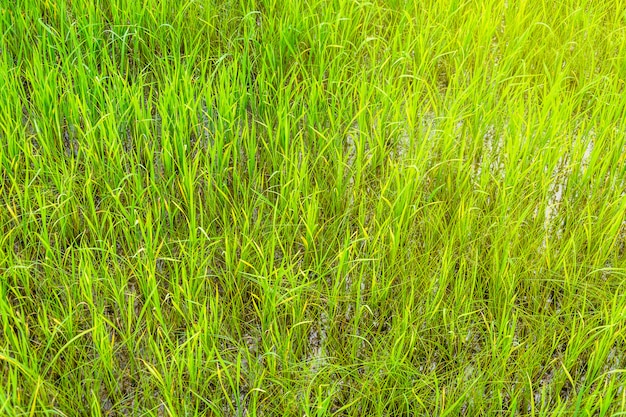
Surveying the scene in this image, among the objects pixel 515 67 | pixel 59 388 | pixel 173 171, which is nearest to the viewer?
pixel 59 388

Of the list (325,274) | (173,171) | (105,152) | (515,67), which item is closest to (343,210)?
(325,274)

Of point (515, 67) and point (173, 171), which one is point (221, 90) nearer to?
point (173, 171)

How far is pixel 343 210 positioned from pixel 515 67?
2.95 feet

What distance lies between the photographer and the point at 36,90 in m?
1.77

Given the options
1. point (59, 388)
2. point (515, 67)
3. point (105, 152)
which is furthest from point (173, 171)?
point (515, 67)

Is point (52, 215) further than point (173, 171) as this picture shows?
No

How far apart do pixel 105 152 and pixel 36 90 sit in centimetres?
26

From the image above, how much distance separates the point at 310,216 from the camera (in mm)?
1532

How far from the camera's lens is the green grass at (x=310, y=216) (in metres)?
1.37

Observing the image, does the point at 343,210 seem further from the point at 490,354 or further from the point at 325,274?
the point at 490,354

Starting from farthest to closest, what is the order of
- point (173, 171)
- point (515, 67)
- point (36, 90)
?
point (515, 67), point (36, 90), point (173, 171)

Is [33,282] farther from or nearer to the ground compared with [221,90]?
nearer to the ground

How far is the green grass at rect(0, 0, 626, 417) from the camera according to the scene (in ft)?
4.49

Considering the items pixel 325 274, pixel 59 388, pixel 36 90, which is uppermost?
pixel 36 90
